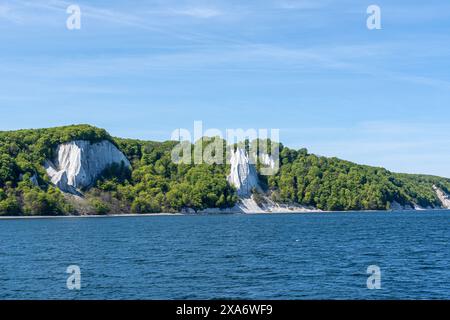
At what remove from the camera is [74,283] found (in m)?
43.6

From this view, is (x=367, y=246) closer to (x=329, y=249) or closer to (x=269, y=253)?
(x=329, y=249)

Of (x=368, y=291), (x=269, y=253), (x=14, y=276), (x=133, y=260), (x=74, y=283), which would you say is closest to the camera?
(x=368, y=291)

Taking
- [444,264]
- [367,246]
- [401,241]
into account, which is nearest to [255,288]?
[444,264]

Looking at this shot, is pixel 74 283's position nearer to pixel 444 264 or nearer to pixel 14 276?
pixel 14 276

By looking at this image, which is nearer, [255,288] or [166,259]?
[255,288]

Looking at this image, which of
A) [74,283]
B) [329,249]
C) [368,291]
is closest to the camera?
[368,291]

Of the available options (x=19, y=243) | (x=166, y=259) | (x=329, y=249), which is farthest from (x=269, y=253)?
(x=19, y=243)

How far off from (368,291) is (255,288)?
8.52 m

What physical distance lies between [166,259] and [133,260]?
3.77 meters
